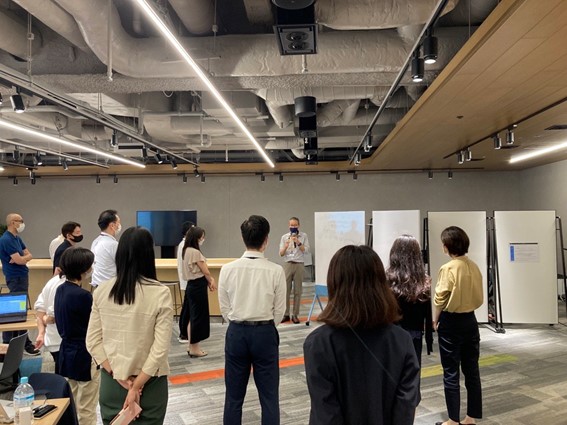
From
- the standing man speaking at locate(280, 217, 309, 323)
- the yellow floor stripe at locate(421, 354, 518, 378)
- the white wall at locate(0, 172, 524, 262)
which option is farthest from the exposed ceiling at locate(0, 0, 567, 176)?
the white wall at locate(0, 172, 524, 262)

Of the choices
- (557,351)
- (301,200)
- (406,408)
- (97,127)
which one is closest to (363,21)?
(406,408)

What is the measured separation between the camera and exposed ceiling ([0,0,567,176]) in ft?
9.72

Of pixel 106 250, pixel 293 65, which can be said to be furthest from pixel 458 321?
pixel 106 250

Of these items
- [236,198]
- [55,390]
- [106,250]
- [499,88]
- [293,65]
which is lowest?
[55,390]

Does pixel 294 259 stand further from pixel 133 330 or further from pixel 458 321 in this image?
pixel 133 330

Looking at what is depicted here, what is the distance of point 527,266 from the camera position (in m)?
6.24

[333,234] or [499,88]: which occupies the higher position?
[499,88]

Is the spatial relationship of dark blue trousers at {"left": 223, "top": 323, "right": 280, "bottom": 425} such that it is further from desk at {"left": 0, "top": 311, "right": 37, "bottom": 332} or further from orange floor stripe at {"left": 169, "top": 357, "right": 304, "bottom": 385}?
desk at {"left": 0, "top": 311, "right": 37, "bottom": 332}

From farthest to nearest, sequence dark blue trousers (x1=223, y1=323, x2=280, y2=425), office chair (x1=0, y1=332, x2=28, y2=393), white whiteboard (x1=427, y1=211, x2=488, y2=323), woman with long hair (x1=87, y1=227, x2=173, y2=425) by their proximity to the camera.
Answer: white whiteboard (x1=427, y1=211, x2=488, y2=323)
dark blue trousers (x1=223, y1=323, x2=280, y2=425)
office chair (x1=0, y1=332, x2=28, y2=393)
woman with long hair (x1=87, y1=227, x2=173, y2=425)

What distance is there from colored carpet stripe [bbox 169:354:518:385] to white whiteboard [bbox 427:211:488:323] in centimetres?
146

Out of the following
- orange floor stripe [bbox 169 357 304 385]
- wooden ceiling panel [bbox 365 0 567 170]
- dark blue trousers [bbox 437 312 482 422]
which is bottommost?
orange floor stripe [bbox 169 357 304 385]

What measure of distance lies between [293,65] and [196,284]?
103 inches

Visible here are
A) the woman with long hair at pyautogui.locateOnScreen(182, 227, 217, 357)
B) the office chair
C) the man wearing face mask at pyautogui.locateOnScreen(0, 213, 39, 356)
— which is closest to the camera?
the office chair

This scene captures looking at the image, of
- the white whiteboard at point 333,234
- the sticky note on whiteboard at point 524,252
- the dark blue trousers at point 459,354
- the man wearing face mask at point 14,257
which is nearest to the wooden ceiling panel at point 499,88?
the white whiteboard at point 333,234
